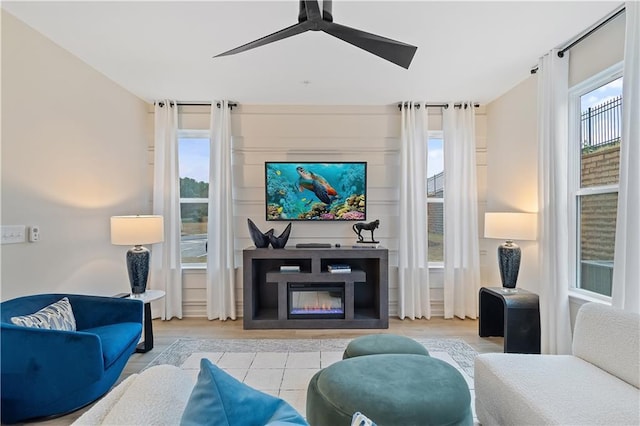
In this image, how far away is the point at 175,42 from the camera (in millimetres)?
2809

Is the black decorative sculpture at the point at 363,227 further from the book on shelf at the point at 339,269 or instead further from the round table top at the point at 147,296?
the round table top at the point at 147,296

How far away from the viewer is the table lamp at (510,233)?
10.6ft

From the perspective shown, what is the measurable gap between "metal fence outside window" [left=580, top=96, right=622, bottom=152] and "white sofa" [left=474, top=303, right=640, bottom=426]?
145cm

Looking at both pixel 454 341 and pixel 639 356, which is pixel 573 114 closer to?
pixel 639 356

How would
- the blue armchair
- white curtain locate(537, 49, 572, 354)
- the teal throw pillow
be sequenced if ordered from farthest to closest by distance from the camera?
white curtain locate(537, 49, 572, 354)
the blue armchair
the teal throw pillow

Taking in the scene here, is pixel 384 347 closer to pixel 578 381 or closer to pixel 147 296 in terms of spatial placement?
pixel 578 381

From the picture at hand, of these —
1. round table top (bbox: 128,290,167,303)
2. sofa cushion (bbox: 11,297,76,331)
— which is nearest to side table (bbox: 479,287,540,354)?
round table top (bbox: 128,290,167,303)

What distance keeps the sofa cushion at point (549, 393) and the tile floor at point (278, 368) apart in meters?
0.60

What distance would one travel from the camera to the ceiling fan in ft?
5.83

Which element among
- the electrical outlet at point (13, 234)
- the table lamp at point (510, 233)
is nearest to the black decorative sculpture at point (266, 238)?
the electrical outlet at point (13, 234)

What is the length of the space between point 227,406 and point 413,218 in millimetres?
3761

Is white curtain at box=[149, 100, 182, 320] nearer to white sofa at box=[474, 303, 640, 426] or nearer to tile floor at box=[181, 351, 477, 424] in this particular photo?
tile floor at box=[181, 351, 477, 424]

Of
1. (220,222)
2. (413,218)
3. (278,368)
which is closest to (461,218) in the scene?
(413,218)

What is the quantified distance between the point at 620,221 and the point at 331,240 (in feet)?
9.38
